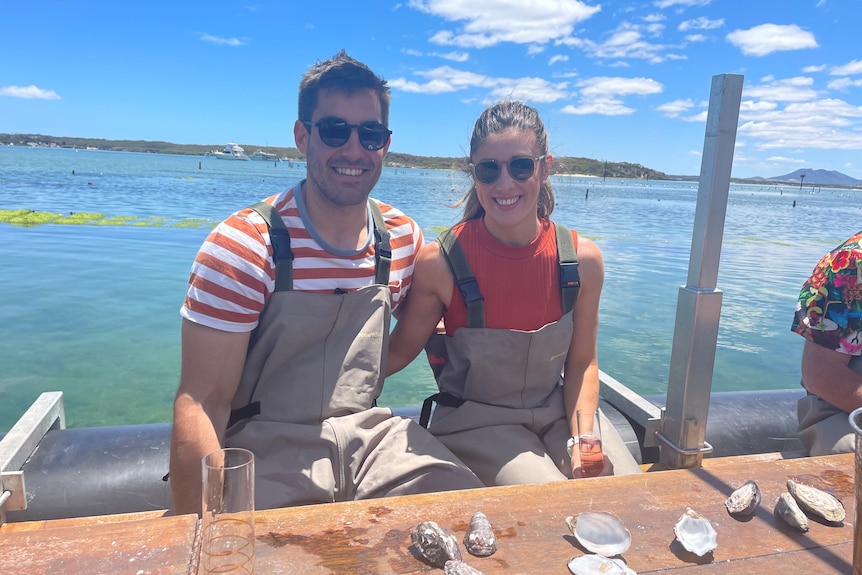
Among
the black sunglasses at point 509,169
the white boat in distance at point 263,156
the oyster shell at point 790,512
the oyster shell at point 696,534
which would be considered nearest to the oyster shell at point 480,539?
the oyster shell at point 696,534

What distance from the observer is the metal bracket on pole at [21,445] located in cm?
215

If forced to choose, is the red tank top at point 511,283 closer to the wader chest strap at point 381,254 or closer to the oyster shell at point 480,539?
the wader chest strap at point 381,254

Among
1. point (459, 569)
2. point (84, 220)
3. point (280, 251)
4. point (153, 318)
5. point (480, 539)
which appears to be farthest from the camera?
point (84, 220)

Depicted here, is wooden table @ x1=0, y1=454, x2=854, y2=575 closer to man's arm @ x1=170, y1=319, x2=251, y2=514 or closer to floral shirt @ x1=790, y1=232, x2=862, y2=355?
man's arm @ x1=170, y1=319, x2=251, y2=514

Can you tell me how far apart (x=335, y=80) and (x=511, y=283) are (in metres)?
1.21

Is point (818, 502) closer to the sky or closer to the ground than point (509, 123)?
closer to the ground

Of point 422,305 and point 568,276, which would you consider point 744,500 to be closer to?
point 568,276

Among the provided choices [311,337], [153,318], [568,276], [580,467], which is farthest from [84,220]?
[580,467]

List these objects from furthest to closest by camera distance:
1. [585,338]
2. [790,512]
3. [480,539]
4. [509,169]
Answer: [585,338], [509,169], [790,512], [480,539]

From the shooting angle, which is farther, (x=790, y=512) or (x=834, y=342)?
(x=834, y=342)

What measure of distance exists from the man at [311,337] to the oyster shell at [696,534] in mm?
1046

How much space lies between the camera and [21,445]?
2.48m

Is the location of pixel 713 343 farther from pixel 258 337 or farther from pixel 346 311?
pixel 258 337

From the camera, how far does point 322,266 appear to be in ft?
7.82
